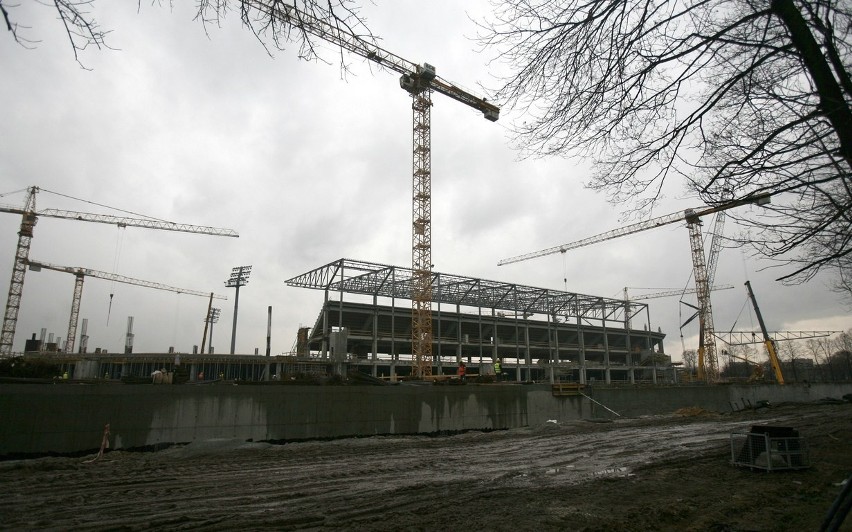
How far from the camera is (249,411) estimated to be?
19594mm

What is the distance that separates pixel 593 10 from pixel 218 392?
1867cm

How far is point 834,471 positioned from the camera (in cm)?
911

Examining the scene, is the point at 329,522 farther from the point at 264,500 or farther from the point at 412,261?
the point at 412,261

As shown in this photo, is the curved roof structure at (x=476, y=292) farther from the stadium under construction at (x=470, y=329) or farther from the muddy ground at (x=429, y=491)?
the muddy ground at (x=429, y=491)

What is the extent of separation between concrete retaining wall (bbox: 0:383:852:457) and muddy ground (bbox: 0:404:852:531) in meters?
2.83

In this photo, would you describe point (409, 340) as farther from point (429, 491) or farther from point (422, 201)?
point (429, 491)

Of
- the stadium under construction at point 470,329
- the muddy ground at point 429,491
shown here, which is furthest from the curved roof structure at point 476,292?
the muddy ground at point 429,491

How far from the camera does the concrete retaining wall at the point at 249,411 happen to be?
51.3ft

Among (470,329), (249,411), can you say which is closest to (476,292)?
(470,329)

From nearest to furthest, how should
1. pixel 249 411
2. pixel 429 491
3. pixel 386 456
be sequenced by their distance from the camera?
pixel 429 491 → pixel 386 456 → pixel 249 411

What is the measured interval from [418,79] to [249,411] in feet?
137

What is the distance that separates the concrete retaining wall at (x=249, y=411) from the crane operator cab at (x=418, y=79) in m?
35.2

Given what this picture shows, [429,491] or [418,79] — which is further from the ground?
[418,79]

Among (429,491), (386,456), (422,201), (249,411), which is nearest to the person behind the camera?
(429,491)
